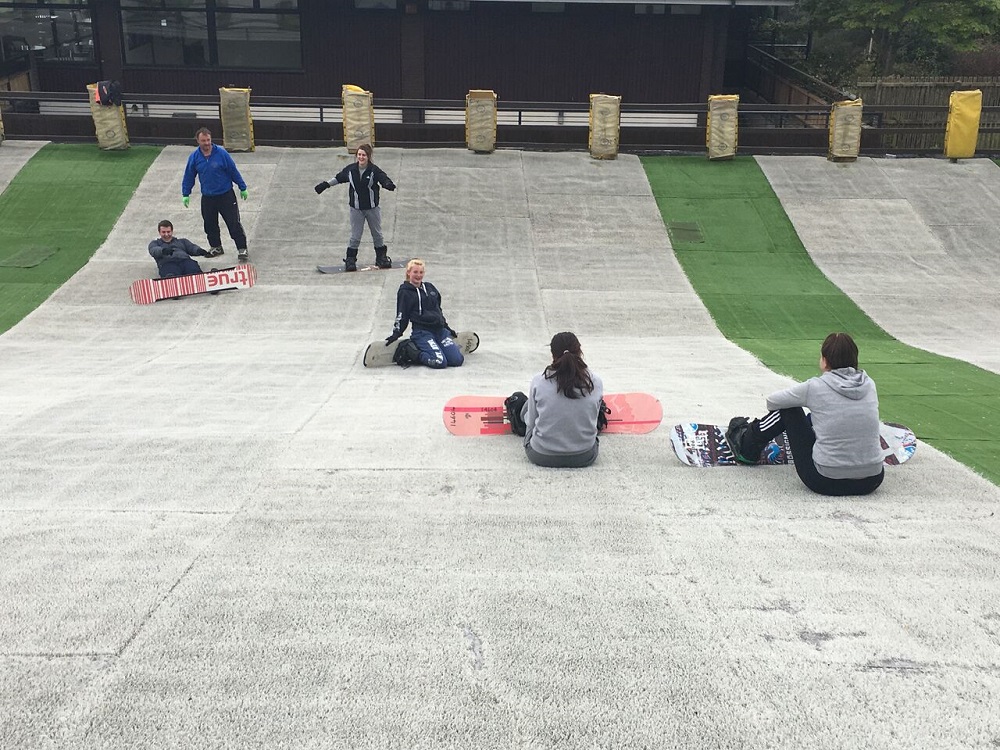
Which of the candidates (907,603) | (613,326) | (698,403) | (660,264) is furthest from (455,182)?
(907,603)

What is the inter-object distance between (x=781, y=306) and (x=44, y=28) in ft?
75.2

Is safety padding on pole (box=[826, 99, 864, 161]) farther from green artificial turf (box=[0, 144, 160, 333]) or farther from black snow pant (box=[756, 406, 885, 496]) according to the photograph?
black snow pant (box=[756, 406, 885, 496])

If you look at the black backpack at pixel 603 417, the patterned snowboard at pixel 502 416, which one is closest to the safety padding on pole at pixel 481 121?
the patterned snowboard at pixel 502 416

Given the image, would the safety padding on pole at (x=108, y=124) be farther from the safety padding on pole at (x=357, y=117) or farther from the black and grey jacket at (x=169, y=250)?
the black and grey jacket at (x=169, y=250)

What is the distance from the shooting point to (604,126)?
21.7 metres

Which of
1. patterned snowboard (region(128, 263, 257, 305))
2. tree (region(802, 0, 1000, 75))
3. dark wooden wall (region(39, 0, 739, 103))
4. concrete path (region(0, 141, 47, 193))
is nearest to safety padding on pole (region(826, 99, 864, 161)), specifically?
tree (region(802, 0, 1000, 75))

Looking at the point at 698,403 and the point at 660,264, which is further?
the point at 660,264

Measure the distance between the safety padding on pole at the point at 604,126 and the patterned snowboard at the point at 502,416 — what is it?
14.8m

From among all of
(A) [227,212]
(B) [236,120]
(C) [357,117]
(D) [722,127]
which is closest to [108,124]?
(B) [236,120]

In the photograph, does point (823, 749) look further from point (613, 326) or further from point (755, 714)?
point (613, 326)

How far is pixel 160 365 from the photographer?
36.5ft

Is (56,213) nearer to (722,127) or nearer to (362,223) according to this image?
(362,223)

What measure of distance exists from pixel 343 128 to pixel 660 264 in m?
9.02

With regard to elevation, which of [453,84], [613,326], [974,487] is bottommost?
[613,326]
